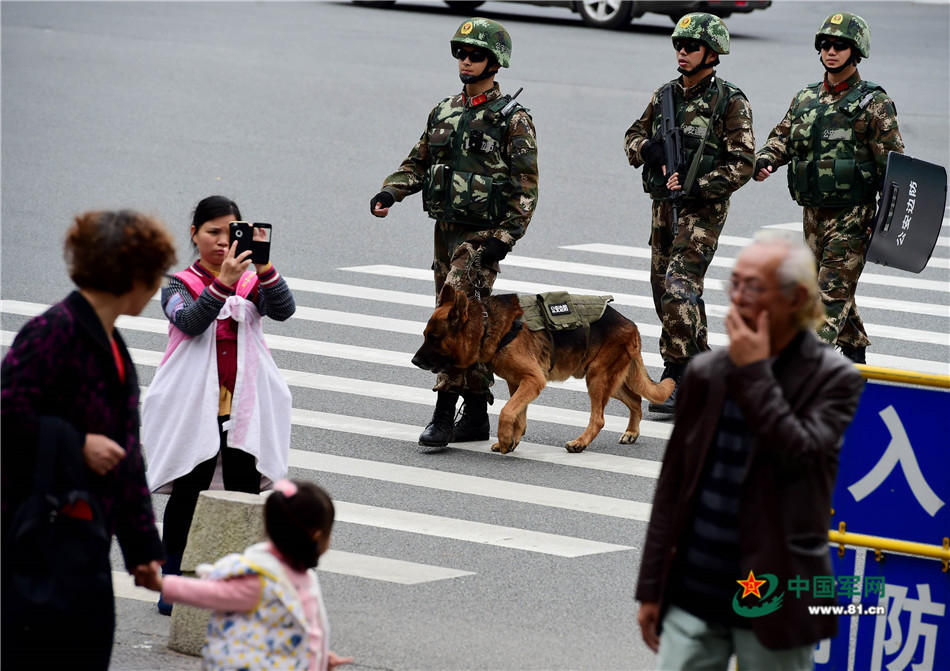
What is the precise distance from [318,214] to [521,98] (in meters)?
→ 6.07

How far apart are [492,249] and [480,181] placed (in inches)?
16.4

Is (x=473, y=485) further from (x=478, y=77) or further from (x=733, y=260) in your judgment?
(x=733, y=260)

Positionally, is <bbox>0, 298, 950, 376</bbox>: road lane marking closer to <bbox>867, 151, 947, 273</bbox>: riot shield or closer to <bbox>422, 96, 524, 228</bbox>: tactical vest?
<bbox>867, 151, 947, 273</bbox>: riot shield

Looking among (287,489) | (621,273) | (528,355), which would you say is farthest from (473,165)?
(287,489)

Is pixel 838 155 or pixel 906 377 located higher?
pixel 838 155

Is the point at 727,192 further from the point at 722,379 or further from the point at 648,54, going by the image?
the point at 648,54

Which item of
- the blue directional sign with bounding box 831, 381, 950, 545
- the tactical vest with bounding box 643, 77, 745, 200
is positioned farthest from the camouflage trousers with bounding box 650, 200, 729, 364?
the blue directional sign with bounding box 831, 381, 950, 545

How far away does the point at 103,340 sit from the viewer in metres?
4.38

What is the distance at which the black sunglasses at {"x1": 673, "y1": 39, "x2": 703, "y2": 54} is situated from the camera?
402 inches

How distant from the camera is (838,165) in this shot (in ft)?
34.3

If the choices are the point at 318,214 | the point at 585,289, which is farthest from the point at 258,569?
the point at 318,214

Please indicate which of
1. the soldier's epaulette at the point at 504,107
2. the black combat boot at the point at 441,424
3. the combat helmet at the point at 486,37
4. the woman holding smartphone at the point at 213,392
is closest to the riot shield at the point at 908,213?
the soldier's epaulette at the point at 504,107

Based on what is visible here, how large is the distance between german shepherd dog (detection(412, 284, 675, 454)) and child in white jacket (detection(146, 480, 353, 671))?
4.74 m

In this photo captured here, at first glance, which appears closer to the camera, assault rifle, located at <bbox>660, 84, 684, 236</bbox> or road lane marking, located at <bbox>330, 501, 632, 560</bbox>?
road lane marking, located at <bbox>330, 501, 632, 560</bbox>
